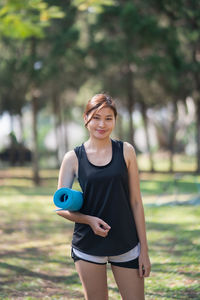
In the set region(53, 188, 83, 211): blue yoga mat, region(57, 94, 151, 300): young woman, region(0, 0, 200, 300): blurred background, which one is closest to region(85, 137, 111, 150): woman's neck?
region(57, 94, 151, 300): young woman

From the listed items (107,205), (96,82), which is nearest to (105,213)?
(107,205)

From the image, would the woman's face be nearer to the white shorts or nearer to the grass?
the white shorts

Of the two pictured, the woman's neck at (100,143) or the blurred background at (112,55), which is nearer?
the woman's neck at (100,143)

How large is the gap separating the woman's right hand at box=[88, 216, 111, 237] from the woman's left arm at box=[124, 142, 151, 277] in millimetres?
253

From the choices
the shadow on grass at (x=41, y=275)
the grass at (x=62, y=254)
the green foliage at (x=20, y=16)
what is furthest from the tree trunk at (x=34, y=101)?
the shadow on grass at (x=41, y=275)

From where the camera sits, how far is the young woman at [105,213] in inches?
98.2

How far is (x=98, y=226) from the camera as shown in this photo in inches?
95.6

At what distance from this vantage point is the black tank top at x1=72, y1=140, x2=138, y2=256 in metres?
2.49

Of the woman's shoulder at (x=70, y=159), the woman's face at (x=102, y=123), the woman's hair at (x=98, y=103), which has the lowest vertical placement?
the woman's shoulder at (x=70, y=159)

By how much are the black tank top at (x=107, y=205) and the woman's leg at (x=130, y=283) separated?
13 cm

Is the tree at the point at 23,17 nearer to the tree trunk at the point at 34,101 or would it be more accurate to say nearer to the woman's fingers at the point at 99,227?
the woman's fingers at the point at 99,227

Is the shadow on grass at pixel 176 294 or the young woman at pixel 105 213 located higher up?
the young woman at pixel 105 213

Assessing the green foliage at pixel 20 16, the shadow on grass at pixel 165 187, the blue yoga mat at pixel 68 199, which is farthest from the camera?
the shadow on grass at pixel 165 187

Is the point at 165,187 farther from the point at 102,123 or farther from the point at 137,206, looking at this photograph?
the point at 102,123
